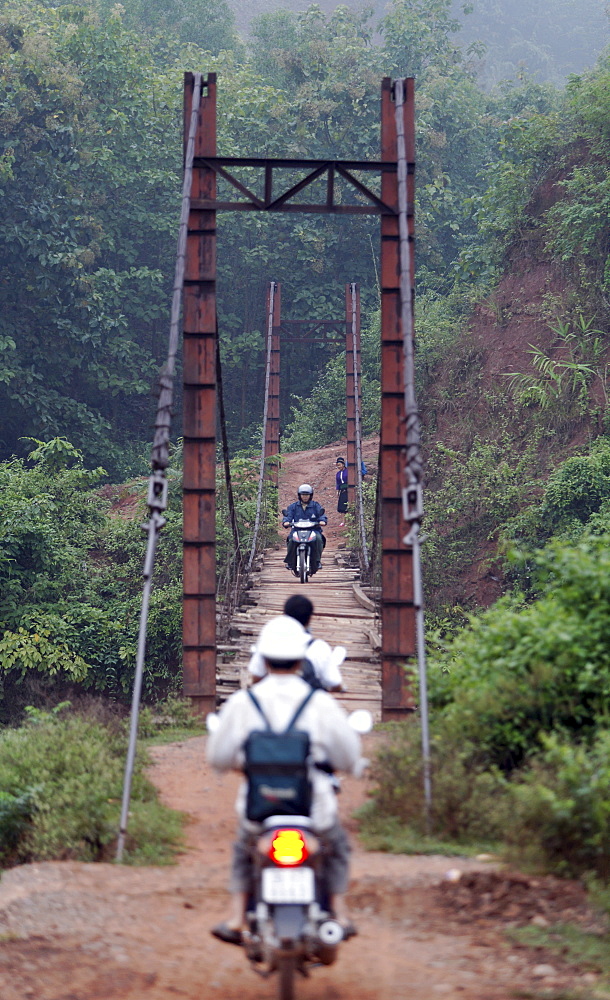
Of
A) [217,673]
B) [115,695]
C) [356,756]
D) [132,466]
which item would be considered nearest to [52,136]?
[132,466]

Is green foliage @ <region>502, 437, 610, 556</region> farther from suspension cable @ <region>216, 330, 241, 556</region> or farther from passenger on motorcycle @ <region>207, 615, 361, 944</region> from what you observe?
passenger on motorcycle @ <region>207, 615, 361, 944</region>

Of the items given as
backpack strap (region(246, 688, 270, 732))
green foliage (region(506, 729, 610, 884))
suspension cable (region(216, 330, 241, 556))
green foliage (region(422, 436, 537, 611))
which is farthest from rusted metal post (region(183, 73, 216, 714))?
green foliage (region(422, 436, 537, 611))

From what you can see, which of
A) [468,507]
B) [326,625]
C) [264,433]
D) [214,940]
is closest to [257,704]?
[214,940]

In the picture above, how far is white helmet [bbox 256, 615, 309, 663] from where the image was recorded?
3.91m

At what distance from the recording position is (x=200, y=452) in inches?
402

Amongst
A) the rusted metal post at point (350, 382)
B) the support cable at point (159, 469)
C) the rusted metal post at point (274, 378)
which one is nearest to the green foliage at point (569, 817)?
the support cable at point (159, 469)

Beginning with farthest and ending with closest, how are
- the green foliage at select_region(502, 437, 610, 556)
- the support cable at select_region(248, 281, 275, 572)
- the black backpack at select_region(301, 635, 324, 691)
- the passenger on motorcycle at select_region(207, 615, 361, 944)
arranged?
the support cable at select_region(248, 281, 275, 572) → the green foliage at select_region(502, 437, 610, 556) → the black backpack at select_region(301, 635, 324, 691) → the passenger on motorcycle at select_region(207, 615, 361, 944)

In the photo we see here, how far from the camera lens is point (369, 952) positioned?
429 cm

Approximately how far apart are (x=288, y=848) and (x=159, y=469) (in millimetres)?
3845

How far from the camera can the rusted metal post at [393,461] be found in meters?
9.91

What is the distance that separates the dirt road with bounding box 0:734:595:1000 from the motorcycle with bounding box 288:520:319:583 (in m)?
8.48

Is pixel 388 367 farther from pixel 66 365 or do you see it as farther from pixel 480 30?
pixel 480 30

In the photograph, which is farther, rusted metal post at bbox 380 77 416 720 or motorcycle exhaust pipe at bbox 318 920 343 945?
rusted metal post at bbox 380 77 416 720

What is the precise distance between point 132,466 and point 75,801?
24018 mm
